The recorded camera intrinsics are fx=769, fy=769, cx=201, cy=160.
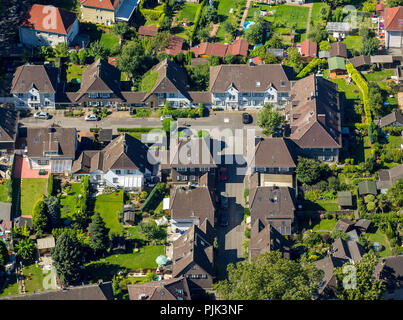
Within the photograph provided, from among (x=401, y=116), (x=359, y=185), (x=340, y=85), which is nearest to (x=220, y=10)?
(x=340, y=85)

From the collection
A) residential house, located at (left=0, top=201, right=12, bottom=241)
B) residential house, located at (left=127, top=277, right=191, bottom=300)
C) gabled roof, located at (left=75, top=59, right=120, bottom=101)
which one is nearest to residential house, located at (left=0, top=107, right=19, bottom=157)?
residential house, located at (left=0, top=201, right=12, bottom=241)

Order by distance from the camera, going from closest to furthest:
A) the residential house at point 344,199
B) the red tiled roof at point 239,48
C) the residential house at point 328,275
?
the residential house at point 328,275 < the residential house at point 344,199 < the red tiled roof at point 239,48

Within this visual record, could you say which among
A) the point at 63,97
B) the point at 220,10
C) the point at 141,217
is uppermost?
the point at 220,10

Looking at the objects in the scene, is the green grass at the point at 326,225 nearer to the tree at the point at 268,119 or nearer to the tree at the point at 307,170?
the tree at the point at 307,170

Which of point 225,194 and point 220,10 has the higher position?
point 220,10

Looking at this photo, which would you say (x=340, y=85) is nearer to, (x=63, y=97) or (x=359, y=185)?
(x=359, y=185)

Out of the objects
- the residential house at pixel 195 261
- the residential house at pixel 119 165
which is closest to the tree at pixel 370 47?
the residential house at pixel 119 165
